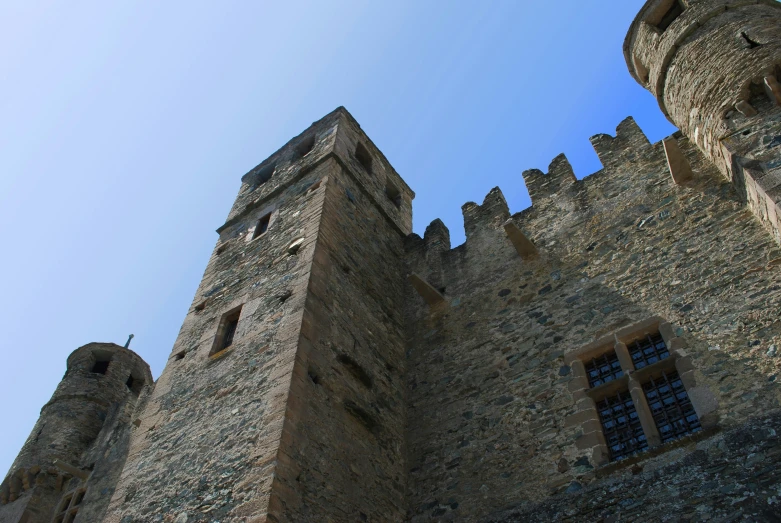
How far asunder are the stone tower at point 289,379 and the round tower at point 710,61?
4866mm

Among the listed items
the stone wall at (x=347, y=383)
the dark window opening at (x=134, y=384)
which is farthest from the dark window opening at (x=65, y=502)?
the stone wall at (x=347, y=383)

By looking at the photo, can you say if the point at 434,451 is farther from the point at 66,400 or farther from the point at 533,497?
the point at 66,400

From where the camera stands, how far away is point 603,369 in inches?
285

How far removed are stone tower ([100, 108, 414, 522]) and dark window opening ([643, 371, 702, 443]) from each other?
294 centimetres

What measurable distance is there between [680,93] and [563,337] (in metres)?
3.68

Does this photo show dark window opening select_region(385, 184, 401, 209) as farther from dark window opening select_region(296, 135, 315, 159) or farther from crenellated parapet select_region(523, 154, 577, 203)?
crenellated parapet select_region(523, 154, 577, 203)

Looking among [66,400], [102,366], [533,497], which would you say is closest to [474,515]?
[533,497]

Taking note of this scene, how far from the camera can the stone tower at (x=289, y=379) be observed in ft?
20.9

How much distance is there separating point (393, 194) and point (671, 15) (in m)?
6.33

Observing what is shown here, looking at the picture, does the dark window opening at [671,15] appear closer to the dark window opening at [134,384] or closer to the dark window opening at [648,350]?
the dark window opening at [648,350]

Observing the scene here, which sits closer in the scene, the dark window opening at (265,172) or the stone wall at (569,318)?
the stone wall at (569,318)

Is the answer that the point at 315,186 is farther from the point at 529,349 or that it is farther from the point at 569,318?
the point at 569,318

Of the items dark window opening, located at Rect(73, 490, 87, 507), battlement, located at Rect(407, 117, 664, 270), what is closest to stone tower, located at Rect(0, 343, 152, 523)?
dark window opening, located at Rect(73, 490, 87, 507)

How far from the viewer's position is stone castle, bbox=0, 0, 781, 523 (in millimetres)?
6086
